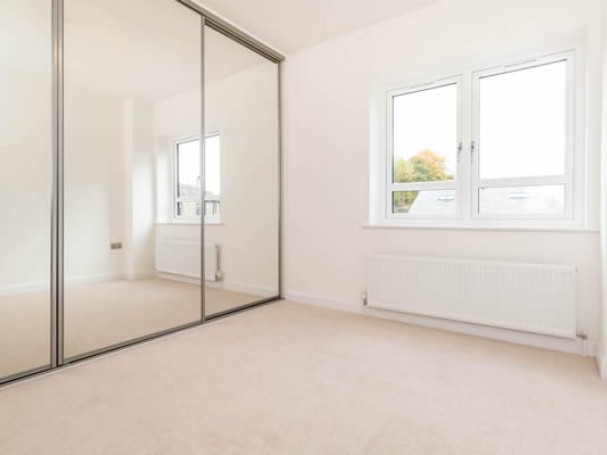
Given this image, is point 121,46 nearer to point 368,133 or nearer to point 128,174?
point 128,174

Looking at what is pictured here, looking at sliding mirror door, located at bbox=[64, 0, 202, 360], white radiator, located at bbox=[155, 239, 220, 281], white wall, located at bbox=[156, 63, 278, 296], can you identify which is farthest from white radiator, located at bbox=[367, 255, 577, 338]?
sliding mirror door, located at bbox=[64, 0, 202, 360]

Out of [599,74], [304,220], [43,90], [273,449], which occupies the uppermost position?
[599,74]

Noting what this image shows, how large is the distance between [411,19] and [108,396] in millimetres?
3711

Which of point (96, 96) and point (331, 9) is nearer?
point (96, 96)

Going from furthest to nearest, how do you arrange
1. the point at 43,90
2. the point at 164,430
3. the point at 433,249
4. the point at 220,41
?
the point at 220,41 → the point at 433,249 → the point at 43,90 → the point at 164,430

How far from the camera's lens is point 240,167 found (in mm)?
3684

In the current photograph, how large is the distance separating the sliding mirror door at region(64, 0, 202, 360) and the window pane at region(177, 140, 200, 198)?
0.01m

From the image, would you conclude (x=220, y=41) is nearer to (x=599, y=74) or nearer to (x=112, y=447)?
(x=599, y=74)

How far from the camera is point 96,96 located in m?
2.51

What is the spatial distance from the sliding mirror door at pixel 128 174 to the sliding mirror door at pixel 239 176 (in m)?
0.17

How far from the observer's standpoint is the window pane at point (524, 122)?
109 inches

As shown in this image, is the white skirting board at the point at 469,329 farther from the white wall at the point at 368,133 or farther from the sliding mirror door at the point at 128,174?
the sliding mirror door at the point at 128,174

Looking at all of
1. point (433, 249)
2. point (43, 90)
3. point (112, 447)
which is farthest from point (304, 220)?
point (112, 447)

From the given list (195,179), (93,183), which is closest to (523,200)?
(195,179)
